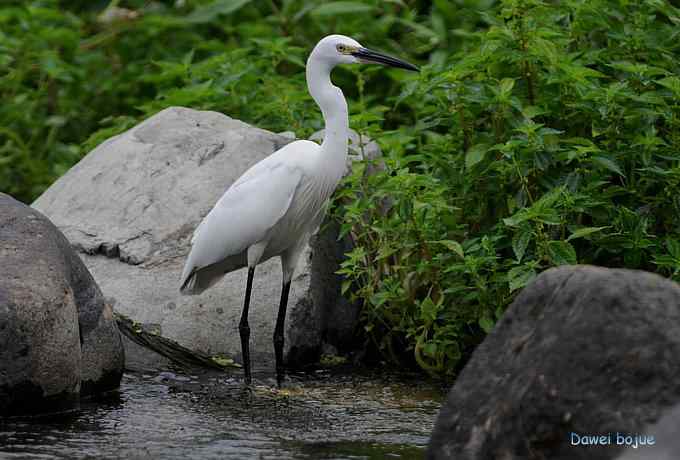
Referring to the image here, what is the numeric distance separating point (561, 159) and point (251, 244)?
1.67 meters

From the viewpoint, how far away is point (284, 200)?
225 inches

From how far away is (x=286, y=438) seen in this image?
15.1 ft

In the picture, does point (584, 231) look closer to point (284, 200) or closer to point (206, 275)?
point (284, 200)

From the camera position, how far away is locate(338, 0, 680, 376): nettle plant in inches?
219

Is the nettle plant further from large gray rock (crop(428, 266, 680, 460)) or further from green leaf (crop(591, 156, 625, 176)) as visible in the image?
large gray rock (crop(428, 266, 680, 460))

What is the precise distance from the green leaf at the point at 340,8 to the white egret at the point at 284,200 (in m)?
3.19

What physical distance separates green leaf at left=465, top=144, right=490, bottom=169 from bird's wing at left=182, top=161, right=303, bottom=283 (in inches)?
34.5

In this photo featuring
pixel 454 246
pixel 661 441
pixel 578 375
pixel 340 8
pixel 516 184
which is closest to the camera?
pixel 661 441

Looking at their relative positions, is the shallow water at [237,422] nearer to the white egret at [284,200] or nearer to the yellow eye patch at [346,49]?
the white egret at [284,200]

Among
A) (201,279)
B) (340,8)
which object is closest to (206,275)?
(201,279)

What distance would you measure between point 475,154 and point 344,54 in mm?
870

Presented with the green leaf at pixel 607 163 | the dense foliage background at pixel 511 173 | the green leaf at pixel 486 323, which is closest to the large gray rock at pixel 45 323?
the dense foliage background at pixel 511 173

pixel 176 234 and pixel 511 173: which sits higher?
pixel 511 173

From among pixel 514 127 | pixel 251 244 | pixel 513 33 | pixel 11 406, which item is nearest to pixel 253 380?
pixel 251 244
